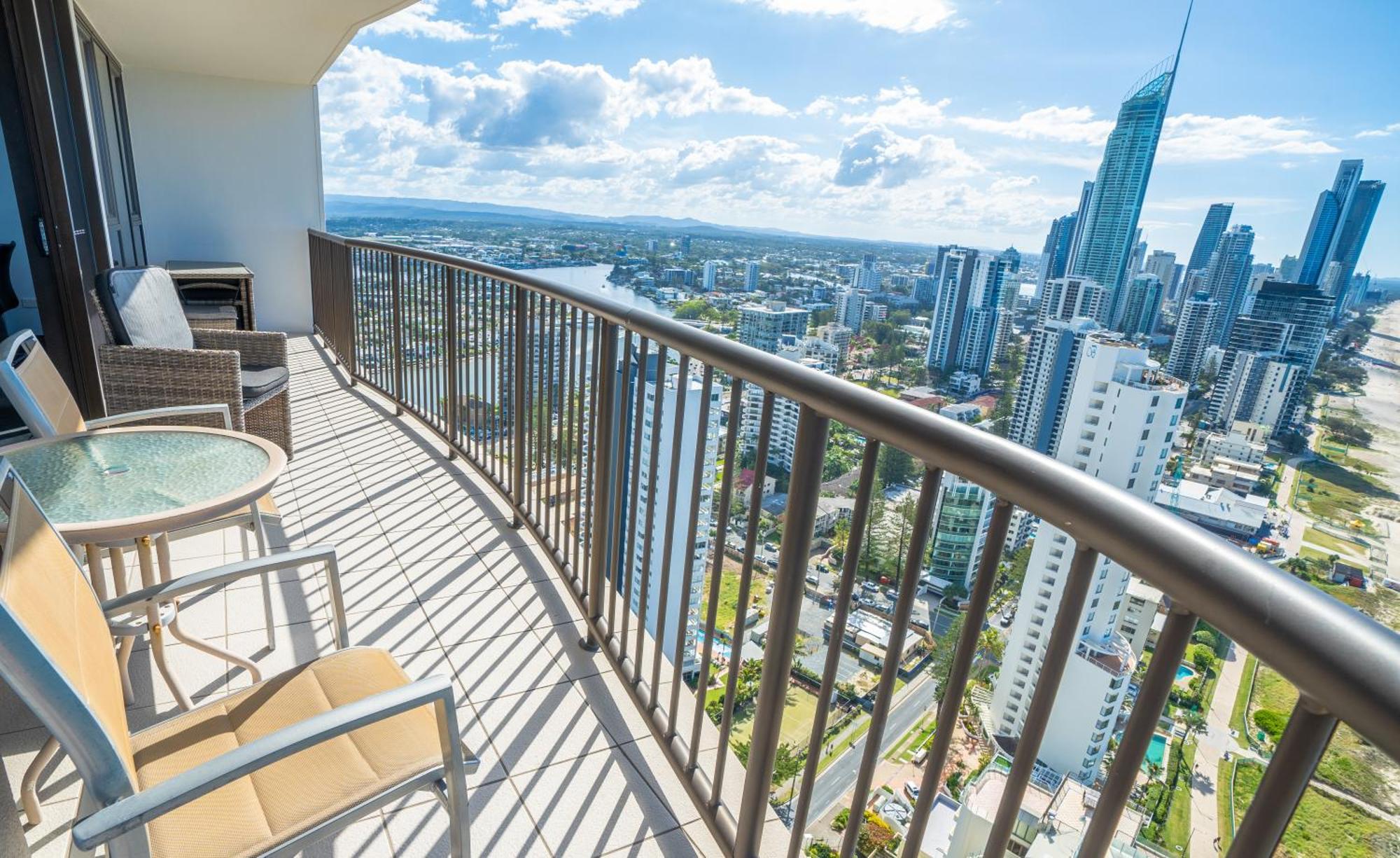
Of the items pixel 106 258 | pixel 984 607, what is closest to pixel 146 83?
pixel 106 258

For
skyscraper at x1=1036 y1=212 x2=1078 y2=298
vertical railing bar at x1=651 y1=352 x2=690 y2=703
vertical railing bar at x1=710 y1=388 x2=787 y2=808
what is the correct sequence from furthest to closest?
skyscraper at x1=1036 y1=212 x2=1078 y2=298, vertical railing bar at x1=651 y1=352 x2=690 y2=703, vertical railing bar at x1=710 y1=388 x2=787 y2=808

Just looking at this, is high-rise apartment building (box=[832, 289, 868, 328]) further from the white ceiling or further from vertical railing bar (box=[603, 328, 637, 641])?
vertical railing bar (box=[603, 328, 637, 641])

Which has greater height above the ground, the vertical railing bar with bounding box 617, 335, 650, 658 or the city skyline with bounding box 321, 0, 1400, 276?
the city skyline with bounding box 321, 0, 1400, 276

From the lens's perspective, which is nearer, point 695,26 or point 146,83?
point 146,83

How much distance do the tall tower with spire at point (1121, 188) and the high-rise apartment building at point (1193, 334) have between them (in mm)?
765

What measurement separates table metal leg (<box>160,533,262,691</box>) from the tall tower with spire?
23.0 feet

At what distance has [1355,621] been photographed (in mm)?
528

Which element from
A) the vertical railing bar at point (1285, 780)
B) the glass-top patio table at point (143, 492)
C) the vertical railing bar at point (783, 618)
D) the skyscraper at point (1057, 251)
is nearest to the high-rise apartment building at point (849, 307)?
the skyscraper at point (1057, 251)

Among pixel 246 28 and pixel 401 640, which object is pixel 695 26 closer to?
pixel 246 28

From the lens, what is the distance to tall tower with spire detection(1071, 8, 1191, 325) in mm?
7262

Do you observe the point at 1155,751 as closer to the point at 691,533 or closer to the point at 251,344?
the point at 691,533

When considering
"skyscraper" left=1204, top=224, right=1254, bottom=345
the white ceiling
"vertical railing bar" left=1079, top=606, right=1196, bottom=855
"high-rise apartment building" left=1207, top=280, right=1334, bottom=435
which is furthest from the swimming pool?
the white ceiling

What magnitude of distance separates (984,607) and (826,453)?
44cm

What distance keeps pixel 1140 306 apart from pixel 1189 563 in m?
6.80
